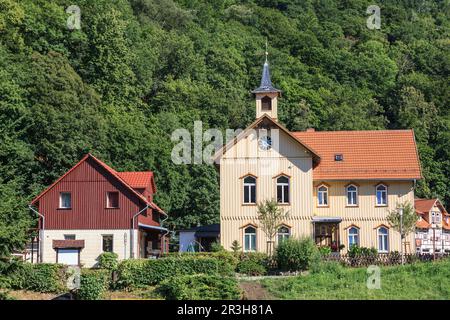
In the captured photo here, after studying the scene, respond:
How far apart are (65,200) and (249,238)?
35.9 ft

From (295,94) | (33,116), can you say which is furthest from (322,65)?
(33,116)

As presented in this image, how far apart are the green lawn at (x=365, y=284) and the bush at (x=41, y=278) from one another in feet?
31.0

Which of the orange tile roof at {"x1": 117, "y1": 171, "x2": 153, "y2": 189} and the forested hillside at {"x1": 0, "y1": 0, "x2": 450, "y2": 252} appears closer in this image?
the orange tile roof at {"x1": 117, "y1": 171, "x2": 153, "y2": 189}

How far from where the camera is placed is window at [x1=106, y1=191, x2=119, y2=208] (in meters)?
46.4

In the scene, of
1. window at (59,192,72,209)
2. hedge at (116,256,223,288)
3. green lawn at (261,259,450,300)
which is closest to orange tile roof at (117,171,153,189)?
window at (59,192,72,209)

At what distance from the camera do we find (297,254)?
39.0 m

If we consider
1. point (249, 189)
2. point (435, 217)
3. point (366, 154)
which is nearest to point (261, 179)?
point (249, 189)

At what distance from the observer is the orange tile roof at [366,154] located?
4850 centimetres

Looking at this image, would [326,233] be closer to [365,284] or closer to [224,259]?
[224,259]

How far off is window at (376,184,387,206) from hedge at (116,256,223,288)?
45.5ft

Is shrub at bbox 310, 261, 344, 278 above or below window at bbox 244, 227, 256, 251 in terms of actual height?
below

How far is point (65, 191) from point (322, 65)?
70665mm

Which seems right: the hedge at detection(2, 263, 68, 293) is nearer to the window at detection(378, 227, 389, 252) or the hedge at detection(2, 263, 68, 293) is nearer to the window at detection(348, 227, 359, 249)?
the window at detection(348, 227, 359, 249)

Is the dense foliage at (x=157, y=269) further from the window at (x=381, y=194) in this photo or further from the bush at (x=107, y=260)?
the window at (x=381, y=194)
